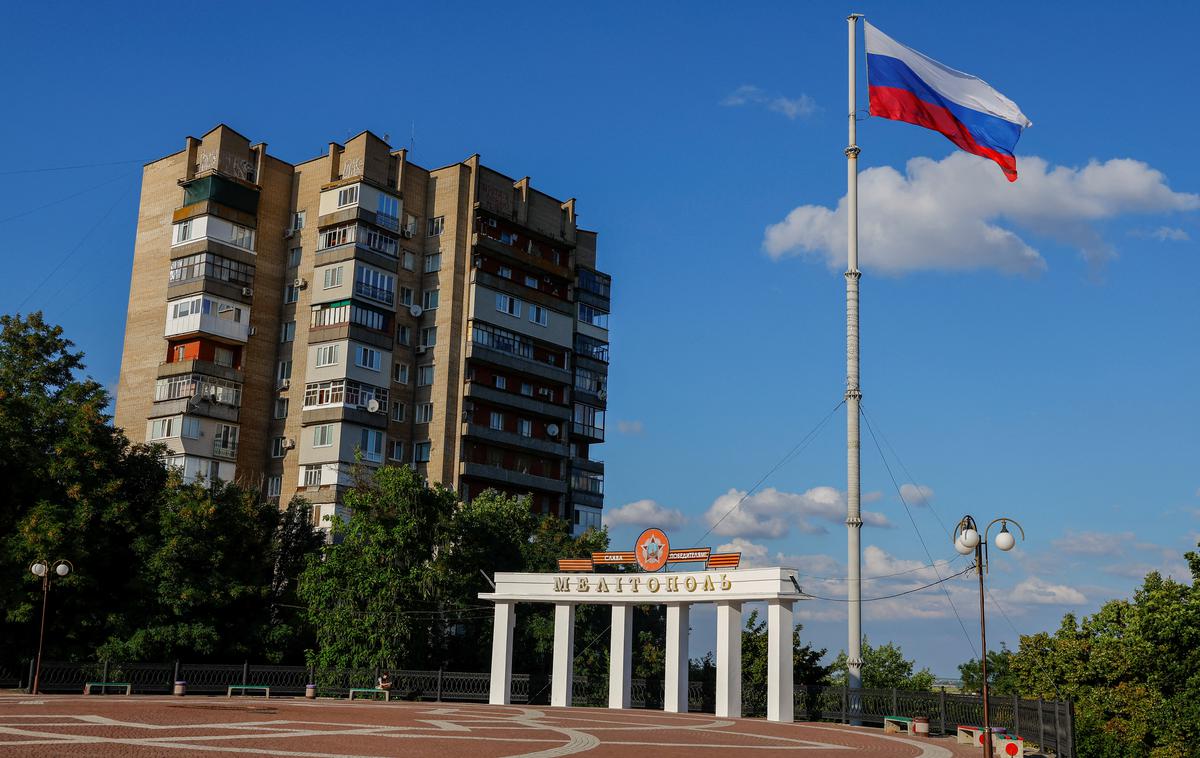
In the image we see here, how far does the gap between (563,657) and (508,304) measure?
132 feet

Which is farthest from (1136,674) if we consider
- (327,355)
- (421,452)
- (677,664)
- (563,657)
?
(327,355)

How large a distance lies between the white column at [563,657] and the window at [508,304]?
38125 millimetres

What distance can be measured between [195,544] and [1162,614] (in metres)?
43.0

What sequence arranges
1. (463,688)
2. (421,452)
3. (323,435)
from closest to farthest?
(463,688) → (323,435) → (421,452)

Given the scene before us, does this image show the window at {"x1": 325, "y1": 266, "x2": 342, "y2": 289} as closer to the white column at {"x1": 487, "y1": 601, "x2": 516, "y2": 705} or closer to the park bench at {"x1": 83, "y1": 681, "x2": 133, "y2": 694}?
the park bench at {"x1": 83, "y1": 681, "x2": 133, "y2": 694}

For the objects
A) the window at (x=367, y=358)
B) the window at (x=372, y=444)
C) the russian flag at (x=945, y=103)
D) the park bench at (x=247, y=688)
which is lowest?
the park bench at (x=247, y=688)

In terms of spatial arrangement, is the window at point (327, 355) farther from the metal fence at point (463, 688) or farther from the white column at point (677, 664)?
the white column at point (677, 664)

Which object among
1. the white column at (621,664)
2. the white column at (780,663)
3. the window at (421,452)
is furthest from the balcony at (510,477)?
the white column at (780,663)

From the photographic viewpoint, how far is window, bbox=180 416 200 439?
7038cm

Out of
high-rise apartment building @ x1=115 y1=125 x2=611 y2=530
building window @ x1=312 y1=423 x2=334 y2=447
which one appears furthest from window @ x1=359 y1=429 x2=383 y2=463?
building window @ x1=312 y1=423 x2=334 y2=447

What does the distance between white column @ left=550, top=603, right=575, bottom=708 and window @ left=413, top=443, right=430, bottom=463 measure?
32887mm

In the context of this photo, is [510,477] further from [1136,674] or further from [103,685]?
[1136,674]

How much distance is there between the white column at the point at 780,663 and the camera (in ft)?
130

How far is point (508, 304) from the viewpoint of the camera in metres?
81.4
